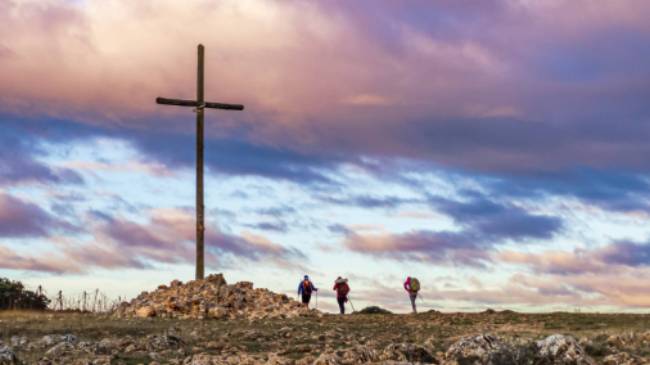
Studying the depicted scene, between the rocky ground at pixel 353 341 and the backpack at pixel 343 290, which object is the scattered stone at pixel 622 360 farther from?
the backpack at pixel 343 290

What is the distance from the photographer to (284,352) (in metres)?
18.8

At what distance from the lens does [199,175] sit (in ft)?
144

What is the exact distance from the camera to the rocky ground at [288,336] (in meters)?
16.6

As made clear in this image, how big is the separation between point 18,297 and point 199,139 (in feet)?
52.1

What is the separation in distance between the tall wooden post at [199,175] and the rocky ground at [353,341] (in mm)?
7975

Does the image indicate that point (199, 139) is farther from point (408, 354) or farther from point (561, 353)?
point (561, 353)

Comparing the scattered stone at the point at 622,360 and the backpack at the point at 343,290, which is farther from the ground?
the backpack at the point at 343,290

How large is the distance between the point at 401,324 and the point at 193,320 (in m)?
8.56

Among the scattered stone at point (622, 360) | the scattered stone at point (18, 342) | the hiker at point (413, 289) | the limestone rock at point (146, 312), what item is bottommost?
the scattered stone at point (622, 360)

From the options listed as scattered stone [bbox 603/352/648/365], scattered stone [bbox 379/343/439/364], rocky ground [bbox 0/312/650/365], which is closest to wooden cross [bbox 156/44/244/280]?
rocky ground [bbox 0/312/650/365]

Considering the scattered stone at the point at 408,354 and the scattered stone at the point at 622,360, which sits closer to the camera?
the scattered stone at the point at 408,354

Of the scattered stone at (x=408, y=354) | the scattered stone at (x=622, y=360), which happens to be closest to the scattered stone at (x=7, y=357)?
the scattered stone at (x=408, y=354)

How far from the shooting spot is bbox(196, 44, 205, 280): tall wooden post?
4316 cm

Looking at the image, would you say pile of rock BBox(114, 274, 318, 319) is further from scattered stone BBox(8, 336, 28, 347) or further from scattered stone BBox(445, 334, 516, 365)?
scattered stone BBox(445, 334, 516, 365)
